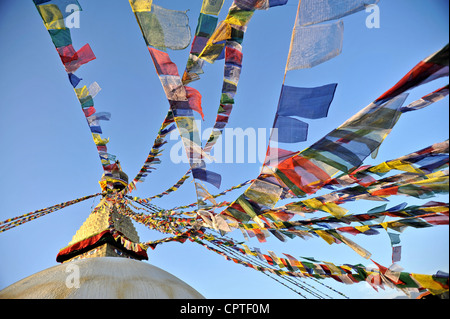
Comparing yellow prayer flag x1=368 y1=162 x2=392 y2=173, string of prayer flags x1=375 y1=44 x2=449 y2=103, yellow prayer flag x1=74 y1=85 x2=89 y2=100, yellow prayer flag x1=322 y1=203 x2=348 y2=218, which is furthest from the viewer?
yellow prayer flag x1=74 y1=85 x2=89 y2=100

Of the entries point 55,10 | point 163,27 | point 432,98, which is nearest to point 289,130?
point 432,98

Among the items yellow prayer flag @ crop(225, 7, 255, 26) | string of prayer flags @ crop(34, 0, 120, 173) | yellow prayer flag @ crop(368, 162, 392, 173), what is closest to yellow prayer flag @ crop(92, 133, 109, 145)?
string of prayer flags @ crop(34, 0, 120, 173)

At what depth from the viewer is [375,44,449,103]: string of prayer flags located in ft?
4.50

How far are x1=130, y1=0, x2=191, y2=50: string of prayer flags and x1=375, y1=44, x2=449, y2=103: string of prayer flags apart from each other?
4.70 feet

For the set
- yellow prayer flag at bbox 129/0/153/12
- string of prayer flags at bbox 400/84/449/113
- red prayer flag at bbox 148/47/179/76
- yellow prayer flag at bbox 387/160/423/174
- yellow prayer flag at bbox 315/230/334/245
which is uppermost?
yellow prayer flag at bbox 129/0/153/12

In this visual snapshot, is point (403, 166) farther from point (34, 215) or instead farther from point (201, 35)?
point (34, 215)

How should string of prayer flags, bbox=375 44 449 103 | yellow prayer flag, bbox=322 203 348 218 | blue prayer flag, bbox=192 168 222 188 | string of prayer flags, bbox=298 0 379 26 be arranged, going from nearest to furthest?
string of prayer flags, bbox=375 44 449 103 → string of prayer flags, bbox=298 0 379 26 → yellow prayer flag, bbox=322 203 348 218 → blue prayer flag, bbox=192 168 222 188

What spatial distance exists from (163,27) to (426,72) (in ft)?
5.56

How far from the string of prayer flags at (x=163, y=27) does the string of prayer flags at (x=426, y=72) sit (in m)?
1.43

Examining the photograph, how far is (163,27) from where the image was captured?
1.93 meters

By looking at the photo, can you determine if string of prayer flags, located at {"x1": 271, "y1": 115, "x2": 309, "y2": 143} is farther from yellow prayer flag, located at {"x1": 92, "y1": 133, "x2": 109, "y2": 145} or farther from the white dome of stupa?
yellow prayer flag, located at {"x1": 92, "y1": 133, "x2": 109, "y2": 145}

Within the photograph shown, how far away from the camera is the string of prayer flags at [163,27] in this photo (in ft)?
6.14

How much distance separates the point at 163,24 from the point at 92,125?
2039mm
